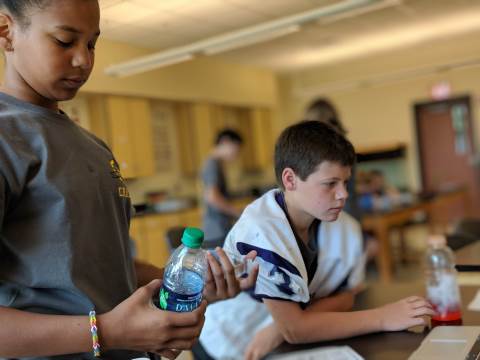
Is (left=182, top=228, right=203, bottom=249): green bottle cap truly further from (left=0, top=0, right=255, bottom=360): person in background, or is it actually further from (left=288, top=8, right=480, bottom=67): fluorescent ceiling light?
(left=288, top=8, right=480, bottom=67): fluorescent ceiling light

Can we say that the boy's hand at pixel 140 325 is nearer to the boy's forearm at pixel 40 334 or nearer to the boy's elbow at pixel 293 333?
the boy's forearm at pixel 40 334

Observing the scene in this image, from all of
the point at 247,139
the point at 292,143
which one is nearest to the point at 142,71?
the point at 292,143

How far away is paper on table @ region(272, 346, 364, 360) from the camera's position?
3.64ft

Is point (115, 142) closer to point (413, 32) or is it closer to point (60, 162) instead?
point (60, 162)

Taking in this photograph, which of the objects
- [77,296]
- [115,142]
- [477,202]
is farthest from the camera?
[477,202]

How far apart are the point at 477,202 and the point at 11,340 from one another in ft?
25.3

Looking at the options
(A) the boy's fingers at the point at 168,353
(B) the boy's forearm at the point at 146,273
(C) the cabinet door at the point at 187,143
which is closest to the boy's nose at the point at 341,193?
(B) the boy's forearm at the point at 146,273

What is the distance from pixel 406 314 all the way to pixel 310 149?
0.47 metres

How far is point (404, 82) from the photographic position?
25.1 ft

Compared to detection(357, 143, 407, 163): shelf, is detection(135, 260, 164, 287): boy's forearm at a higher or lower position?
lower

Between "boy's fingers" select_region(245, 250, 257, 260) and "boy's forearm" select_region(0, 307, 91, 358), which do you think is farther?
"boy's fingers" select_region(245, 250, 257, 260)

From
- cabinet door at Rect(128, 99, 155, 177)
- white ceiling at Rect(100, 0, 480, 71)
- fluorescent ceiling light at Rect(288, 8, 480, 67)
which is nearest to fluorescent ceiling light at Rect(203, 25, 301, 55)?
white ceiling at Rect(100, 0, 480, 71)

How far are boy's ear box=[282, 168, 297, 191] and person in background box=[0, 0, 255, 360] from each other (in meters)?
0.51

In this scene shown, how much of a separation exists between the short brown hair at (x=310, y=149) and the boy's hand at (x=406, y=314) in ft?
1.23
